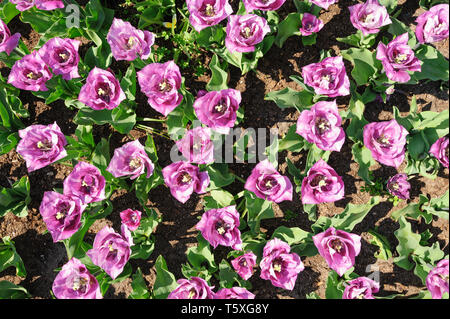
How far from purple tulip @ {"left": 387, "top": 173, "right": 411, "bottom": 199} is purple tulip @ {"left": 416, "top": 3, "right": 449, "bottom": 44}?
→ 0.99m

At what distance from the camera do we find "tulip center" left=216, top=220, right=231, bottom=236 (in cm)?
247

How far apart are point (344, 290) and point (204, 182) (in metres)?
1.36

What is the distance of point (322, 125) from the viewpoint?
97.0 inches

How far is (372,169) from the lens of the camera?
2895 millimetres

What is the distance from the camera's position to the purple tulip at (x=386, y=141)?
240 centimetres

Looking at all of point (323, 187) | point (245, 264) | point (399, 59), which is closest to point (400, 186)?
point (323, 187)

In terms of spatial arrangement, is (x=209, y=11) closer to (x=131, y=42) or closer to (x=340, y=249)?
(x=131, y=42)

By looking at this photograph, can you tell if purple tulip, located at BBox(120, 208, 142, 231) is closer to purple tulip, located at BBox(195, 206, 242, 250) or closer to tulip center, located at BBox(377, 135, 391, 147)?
purple tulip, located at BBox(195, 206, 242, 250)

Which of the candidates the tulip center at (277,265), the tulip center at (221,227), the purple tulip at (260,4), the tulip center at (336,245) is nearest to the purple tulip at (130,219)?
the tulip center at (221,227)

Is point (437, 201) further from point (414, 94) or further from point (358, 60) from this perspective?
point (358, 60)

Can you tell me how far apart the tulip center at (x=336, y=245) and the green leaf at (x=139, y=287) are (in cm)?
145

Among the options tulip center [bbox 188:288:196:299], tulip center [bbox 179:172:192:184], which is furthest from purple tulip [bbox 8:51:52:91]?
tulip center [bbox 188:288:196:299]

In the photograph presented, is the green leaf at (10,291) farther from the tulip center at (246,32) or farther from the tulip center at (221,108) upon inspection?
the tulip center at (246,32)
